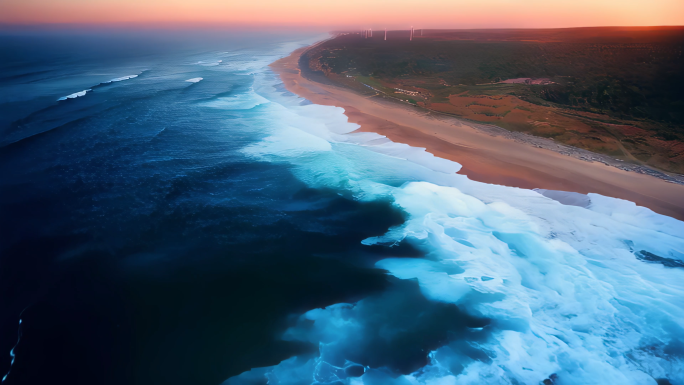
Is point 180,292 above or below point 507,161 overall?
below

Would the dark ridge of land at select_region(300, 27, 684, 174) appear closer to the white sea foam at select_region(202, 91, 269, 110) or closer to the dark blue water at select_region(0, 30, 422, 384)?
the white sea foam at select_region(202, 91, 269, 110)

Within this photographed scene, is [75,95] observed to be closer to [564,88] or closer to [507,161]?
[507,161]

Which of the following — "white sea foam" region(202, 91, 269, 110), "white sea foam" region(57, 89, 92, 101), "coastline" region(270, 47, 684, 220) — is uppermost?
"white sea foam" region(57, 89, 92, 101)

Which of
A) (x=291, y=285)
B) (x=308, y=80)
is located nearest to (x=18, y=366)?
(x=291, y=285)

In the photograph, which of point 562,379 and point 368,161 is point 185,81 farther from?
point 562,379

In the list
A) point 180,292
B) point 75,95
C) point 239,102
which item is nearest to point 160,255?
point 180,292

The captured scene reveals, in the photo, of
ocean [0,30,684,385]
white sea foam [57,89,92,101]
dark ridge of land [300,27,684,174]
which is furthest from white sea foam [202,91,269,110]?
white sea foam [57,89,92,101]
